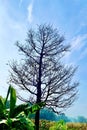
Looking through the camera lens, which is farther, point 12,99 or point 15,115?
point 15,115

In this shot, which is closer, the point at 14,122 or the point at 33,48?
the point at 14,122

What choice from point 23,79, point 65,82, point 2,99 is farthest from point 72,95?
point 2,99

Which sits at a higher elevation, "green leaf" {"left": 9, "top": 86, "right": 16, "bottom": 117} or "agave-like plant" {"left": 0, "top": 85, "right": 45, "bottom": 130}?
"green leaf" {"left": 9, "top": 86, "right": 16, "bottom": 117}

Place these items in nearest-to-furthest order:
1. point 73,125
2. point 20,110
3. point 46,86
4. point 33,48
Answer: point 20,110 → point 46,86 → point 33,48 → point 73,125

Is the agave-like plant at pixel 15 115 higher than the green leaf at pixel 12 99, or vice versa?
the green leaf at pixel 12 99

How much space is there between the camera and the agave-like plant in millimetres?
9227

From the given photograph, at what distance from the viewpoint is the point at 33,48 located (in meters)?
24.9

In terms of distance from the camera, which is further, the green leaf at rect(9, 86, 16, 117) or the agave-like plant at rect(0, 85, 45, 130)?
the green leaf at rect(9, 86, 16, 117)

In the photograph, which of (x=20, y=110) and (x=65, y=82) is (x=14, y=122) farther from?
(x=65, y=82)

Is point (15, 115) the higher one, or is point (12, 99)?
point (12, 99)

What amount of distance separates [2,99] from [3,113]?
0.65 m

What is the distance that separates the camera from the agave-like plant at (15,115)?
9.23 m

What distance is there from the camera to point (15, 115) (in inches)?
388

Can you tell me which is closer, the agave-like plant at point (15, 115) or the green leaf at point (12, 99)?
the agave-like plant at point (15, 115)
